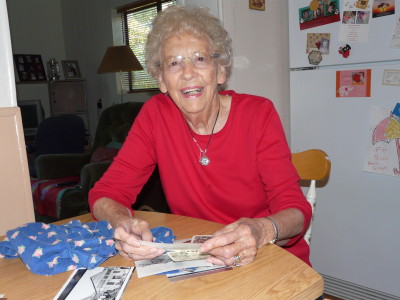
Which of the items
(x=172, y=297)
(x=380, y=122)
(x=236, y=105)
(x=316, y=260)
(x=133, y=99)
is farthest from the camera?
(x=133, y=99)

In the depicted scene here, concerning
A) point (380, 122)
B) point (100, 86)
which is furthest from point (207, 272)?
point (100, 86)

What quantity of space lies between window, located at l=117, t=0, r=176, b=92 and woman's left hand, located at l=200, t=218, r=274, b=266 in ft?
14.7

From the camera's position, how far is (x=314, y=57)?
219 cm

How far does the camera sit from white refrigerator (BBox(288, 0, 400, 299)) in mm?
1926

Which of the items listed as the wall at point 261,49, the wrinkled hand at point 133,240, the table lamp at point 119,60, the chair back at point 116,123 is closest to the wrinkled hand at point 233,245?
the wrinkled hand at point 133,240

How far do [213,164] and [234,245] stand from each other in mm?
492

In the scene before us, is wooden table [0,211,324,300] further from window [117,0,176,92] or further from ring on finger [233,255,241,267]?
window [117,0,176,92]

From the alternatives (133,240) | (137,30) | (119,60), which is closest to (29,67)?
(137,30)

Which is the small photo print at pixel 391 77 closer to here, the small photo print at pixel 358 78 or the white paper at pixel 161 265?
the small photo print at pixel 358 78

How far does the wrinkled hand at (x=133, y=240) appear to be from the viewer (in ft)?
3.04

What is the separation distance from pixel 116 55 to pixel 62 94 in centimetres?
183

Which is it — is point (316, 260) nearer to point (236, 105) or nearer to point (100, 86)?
point (236, 105)

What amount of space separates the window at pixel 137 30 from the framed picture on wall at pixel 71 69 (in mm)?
983

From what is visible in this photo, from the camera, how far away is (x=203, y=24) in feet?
4.47
